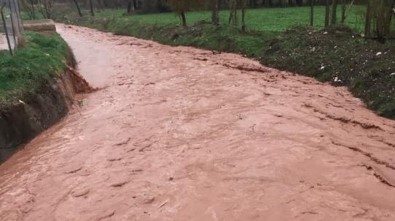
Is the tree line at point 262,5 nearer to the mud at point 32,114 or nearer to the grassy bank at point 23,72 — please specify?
the mud at point 32,114

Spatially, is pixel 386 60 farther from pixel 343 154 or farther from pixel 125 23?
pixel 125 23

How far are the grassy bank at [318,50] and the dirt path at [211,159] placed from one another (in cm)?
65

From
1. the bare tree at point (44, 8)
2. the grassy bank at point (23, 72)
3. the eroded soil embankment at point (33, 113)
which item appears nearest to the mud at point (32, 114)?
the eroded soil embankment at point (33, 113)

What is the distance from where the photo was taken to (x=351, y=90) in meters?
12.9

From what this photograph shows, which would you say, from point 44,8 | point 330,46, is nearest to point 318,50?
point 330,46

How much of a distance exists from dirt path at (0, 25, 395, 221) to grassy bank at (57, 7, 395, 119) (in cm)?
65

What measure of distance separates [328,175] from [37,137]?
6.31 m

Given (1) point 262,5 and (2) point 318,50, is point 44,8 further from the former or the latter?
(2) point 318,50

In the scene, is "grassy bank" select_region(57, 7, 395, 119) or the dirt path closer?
the dirt path

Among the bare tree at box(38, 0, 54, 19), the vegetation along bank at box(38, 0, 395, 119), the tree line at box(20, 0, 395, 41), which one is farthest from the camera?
the bare tree at box(38, 0, 54, 19)

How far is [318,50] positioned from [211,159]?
966 cm

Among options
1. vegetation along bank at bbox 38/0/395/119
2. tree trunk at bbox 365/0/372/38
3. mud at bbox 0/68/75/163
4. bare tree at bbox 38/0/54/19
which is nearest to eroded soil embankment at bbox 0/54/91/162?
mud at bbox 0/68/75/163

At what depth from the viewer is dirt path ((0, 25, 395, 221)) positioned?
653 centimetres

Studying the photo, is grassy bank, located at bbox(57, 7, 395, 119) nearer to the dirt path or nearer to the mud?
the dirt path
